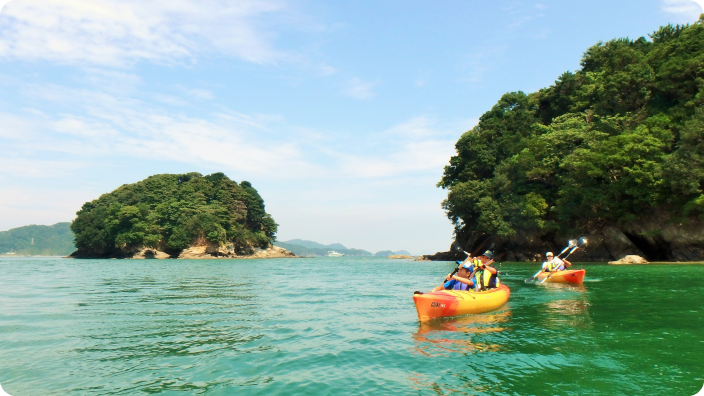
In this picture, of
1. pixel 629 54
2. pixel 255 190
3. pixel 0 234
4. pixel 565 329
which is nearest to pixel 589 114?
pixel 629 54

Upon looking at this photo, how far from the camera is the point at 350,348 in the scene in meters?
7.88

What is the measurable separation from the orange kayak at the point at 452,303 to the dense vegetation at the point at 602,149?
83.4 feet

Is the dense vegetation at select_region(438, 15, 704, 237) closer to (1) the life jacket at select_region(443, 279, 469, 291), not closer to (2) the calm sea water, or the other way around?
(2) the calm sea water

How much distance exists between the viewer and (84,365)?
6883mm

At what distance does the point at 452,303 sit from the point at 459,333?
1.41m

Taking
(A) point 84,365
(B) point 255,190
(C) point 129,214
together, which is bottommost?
(A) point 84,365

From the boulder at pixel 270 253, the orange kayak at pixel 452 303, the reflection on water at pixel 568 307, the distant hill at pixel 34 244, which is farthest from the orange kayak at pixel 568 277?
the distant hill at pixel 34 244

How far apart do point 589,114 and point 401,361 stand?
43.6 metres

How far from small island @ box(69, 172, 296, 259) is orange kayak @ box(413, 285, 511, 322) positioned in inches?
2726

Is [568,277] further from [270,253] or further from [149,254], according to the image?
[270,253]

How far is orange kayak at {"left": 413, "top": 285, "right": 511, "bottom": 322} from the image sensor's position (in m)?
10.1

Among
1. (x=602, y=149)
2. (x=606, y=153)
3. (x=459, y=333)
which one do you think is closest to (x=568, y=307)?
(x=459, y=333)

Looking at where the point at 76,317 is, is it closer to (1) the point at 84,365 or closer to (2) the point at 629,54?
(1) the point at 84,365

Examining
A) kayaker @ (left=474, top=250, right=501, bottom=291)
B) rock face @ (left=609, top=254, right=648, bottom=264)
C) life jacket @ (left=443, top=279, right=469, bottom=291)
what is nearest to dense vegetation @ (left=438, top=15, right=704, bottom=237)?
rock face @ (left=609, top=254, right=648, bottom=264)
